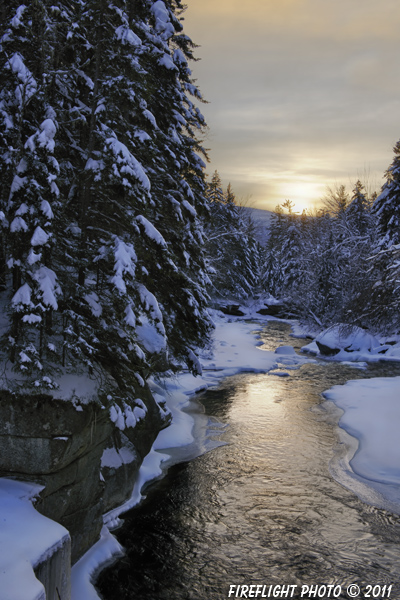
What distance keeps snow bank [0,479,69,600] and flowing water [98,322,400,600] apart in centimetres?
189

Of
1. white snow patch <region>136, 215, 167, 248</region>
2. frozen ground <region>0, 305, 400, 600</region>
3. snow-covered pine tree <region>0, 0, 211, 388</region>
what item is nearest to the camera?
frozen ground <region>0, 305, 400, 600</region>

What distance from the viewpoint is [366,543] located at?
773 cm

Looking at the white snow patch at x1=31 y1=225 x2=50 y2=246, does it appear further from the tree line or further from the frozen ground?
the tree line

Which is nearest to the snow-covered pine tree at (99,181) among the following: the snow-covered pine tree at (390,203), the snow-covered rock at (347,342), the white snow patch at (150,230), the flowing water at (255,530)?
the white snow patch at (150,230)

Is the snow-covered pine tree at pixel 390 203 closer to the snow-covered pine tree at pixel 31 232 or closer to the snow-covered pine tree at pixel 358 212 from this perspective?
the snow-covered pine tree at pixel 358 212

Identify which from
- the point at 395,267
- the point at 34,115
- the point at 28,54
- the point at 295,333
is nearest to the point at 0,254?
the point at 34,115

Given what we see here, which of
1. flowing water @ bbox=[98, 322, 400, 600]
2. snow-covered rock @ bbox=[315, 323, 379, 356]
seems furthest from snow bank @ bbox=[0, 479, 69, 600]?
snow-covered rock @ bbox=[315, 323, 379, 356]

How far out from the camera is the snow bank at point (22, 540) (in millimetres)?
4340

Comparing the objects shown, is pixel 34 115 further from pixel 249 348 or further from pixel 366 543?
pixel 249 348

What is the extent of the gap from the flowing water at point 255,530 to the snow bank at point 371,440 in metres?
0.45

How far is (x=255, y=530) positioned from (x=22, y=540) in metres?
4.49

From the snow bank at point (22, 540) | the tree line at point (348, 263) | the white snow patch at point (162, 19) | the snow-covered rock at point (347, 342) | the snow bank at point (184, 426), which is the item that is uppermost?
the white snow patch at point (162, 19)

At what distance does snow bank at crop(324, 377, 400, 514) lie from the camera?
9.91 m

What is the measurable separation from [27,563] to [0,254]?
523 centimetres
